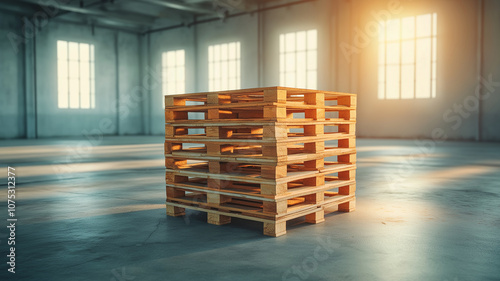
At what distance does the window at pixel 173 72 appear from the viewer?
2730 cm

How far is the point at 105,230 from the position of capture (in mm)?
3664

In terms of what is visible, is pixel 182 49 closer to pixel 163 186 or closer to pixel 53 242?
pixel 163 186

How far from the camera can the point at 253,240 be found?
3344mm

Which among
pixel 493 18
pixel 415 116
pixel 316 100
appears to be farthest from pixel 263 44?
pixel 316 100

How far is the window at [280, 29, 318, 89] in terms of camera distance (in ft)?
70.1

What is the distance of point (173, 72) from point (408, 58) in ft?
49.7

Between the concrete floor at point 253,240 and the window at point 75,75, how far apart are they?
21541 millimetres

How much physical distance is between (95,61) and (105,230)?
83.0 feet

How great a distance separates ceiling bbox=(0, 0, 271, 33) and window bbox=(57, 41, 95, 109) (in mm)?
1716

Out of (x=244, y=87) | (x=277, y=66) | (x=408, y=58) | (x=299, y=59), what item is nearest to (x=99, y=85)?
(x=244, y=87)

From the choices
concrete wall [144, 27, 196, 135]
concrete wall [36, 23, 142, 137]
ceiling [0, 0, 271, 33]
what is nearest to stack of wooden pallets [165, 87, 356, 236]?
ceiling [0, 0, 271, 33]

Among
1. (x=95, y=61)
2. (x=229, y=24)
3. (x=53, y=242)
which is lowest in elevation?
(x=53, y=242)
